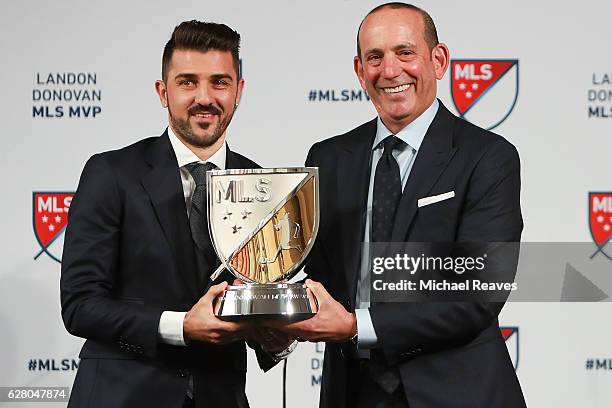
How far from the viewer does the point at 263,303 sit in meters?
2.02

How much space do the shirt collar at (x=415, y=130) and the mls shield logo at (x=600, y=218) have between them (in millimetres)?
1066

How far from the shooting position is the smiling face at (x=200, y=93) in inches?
89.2

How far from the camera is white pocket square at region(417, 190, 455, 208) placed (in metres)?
2.14

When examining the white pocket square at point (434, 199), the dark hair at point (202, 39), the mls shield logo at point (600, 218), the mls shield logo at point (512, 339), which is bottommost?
the mls shield logo at point (512, 339)

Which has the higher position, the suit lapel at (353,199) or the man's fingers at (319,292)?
the suit lapel at (353,199)

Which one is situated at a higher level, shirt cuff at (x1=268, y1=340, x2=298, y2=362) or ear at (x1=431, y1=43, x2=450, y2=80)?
ear at (x1=431, y1=43, x2=450, y2=80)

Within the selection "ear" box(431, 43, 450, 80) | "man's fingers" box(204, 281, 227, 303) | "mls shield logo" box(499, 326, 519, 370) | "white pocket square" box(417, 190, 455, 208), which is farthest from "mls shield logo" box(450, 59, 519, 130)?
"man's fingers" box(204, 281, 227, 303)

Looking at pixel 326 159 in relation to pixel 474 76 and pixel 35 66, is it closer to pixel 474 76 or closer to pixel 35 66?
pixel 474 76

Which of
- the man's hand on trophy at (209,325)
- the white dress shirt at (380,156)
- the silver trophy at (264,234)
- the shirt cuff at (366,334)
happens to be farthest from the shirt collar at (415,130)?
the man's hand on trophy at (209,325)

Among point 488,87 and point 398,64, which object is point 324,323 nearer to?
point 398,64

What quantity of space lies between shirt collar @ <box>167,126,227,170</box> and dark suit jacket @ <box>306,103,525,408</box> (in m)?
0.29

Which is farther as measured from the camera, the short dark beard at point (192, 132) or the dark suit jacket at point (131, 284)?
the short dark beard at point (192, 132)

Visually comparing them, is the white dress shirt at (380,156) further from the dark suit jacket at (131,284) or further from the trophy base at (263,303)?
the dark suit jacket at (131,284)

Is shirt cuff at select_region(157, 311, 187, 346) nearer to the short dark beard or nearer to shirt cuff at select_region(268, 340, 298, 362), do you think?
shirt cuff at select_region(268, 340, 298, 362)
